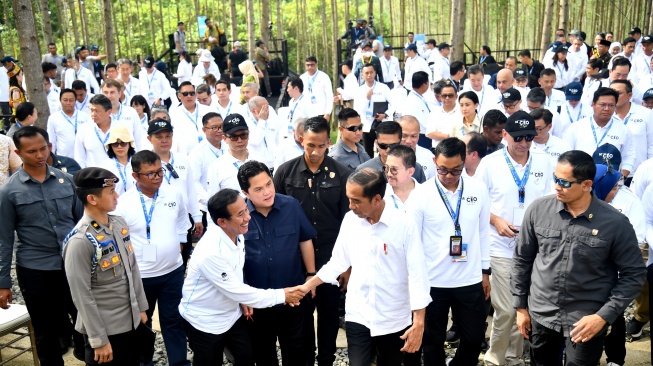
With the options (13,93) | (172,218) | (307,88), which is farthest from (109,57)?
(172,218)

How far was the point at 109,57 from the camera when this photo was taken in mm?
17672

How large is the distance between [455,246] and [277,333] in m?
1.48

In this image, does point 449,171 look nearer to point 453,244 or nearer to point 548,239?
point 453,244

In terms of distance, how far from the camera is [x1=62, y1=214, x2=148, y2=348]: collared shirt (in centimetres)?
399

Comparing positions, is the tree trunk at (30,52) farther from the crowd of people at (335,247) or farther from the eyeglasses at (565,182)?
the eyeglasses at (565,182)

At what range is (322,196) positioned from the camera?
16.6ft

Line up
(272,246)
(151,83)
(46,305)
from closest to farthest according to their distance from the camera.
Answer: (272,246) < (46,305) < (151,83)

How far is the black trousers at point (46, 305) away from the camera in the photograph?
16.4ft

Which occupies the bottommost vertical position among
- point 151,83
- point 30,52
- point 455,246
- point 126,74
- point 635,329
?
point 635,329

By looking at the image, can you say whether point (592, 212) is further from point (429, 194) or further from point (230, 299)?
point (230, 299)

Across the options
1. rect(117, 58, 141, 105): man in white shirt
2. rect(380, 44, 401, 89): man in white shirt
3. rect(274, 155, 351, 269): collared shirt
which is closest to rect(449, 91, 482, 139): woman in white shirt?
rect(274, 155, 351, 269): collared shirt

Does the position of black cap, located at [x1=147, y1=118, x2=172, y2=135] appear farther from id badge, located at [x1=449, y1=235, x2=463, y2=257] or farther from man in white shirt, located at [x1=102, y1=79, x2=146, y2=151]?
id badge, located at [x1=449, y1=235, x2=463, y2=257]

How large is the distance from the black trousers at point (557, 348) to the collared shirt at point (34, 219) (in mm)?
3687

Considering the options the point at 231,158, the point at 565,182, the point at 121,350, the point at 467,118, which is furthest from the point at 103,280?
the point at 467,118
